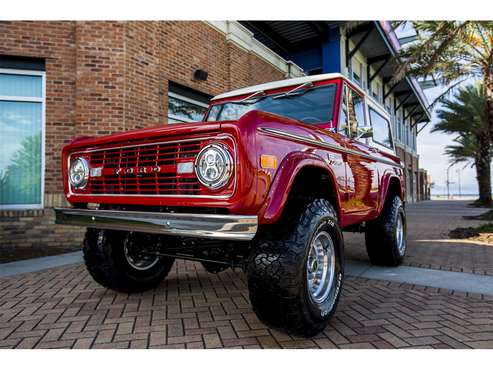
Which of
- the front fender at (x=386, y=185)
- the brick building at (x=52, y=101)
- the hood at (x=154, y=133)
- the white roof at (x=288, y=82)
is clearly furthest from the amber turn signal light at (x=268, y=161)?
the brick building at (x=52, y=101)

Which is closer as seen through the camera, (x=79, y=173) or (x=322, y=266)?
(x=322, y=266)

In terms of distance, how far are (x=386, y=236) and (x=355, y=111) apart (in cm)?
171

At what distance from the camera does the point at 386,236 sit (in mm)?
4445

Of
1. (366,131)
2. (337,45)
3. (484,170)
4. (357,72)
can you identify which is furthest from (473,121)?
(366,131)

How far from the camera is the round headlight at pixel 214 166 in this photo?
2135 millimetres

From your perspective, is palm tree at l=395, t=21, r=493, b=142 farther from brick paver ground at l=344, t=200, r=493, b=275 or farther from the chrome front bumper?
the chrome front bumper

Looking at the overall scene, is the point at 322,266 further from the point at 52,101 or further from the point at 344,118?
the point at 52,101

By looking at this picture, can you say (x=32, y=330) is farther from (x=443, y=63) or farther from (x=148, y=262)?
(x=443, y=63)

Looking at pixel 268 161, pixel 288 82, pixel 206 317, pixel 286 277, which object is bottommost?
pixel 206 317

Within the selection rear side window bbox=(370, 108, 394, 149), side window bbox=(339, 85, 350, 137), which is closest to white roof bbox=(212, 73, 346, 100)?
side window bbox=(339, 85, 350, 137)

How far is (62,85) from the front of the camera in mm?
6480

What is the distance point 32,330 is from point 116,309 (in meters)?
0.64

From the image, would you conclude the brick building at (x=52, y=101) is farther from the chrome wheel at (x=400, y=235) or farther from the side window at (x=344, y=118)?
the chrome wheel at (x=400, y=235)

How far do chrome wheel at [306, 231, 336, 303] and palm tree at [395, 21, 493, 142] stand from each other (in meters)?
8.91
